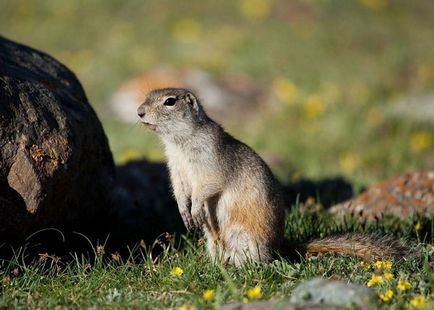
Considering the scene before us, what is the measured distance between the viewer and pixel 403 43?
1525 centimetres

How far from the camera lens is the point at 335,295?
4051 millimetres

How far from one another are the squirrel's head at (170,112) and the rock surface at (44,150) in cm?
65

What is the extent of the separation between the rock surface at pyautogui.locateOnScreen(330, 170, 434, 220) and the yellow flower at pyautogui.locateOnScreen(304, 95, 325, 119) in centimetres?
451

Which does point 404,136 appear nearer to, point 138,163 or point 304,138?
point 304,138

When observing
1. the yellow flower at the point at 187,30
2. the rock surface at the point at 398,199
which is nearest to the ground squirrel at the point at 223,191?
the rock surface at the point at 398,199

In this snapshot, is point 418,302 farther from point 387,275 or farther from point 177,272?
point 177,272

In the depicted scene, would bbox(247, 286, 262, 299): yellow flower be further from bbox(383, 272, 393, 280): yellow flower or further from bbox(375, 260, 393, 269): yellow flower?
bbox(375, 260, 393, 269): yellow flower

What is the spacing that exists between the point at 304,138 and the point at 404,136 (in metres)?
1.65

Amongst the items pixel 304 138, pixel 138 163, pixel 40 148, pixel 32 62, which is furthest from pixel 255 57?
pixel 40 148

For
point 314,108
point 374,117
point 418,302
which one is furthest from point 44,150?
point 374,117

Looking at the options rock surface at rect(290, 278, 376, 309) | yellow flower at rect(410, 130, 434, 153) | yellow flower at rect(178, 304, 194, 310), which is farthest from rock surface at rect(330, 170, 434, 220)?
yellow flower at rect(410, 130, 434, 153)

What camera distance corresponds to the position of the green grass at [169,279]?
443 centimetres

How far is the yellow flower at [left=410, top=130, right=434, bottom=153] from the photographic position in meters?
11.1

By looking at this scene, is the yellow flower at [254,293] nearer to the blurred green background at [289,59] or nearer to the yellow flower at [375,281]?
the yellow flower at [375,281]
